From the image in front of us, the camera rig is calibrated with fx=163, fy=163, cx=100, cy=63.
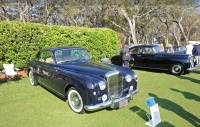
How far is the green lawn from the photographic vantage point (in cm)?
384

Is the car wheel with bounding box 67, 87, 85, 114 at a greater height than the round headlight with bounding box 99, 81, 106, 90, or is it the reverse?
the round headlight with bounding box 99, 81, 106, 90

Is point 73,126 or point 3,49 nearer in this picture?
point 73,126

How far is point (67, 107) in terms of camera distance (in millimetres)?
4668

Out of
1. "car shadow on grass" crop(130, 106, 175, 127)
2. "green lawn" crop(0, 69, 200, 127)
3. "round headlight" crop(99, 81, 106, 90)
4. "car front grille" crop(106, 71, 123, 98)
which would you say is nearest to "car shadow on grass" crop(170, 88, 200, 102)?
"green lawn" crop(0, 69, 200, 127)

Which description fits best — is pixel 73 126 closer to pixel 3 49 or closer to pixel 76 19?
pixel 3 49

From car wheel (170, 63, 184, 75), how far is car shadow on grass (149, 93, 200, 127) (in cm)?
380

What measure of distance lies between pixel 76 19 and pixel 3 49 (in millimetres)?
18417

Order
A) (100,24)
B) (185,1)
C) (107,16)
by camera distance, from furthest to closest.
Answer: (100,24), (107,16), (185,1)

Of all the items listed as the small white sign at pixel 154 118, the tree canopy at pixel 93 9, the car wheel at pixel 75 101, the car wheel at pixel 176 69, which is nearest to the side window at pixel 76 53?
the car wheel at pixel 75 101

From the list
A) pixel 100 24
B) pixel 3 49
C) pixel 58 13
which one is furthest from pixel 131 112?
pixel 100 24

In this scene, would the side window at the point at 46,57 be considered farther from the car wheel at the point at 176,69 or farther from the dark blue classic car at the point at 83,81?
the car wheel at the point at 176,69

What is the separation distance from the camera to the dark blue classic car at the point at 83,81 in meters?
3.87

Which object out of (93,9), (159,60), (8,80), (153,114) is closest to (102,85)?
(153,114)

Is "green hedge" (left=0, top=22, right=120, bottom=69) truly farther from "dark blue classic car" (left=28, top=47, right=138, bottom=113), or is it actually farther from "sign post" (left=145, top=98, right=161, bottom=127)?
"sign post" (left=145, top=98, right=161, bottom=127)
